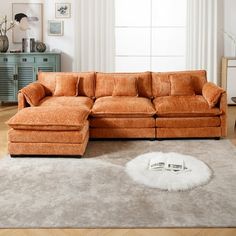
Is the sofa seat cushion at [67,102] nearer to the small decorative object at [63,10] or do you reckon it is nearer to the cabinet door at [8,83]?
the cabinet door at [8,83]

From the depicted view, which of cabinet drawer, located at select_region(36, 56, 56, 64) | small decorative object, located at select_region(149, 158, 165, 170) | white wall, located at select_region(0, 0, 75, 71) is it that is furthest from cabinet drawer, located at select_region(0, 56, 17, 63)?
small decorative object, located at select_region(149, 158, 165, 170)

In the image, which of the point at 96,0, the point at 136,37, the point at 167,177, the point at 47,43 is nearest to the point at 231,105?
the point at 136,37

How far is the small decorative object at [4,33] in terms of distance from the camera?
7.19m

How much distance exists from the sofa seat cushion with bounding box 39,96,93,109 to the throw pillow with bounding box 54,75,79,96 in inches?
5.4

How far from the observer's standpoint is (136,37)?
7.73m

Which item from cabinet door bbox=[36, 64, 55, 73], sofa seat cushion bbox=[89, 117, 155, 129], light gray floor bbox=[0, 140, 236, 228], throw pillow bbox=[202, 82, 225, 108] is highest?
cabinet door bbox=[36, 64, 55, 73]

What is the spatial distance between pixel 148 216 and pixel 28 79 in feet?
16.4

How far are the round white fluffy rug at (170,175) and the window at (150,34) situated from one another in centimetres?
403

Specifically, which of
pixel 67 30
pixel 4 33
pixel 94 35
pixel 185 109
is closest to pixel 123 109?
pixel 185 109

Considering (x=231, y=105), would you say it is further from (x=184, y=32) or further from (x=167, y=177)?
(x=167, y=177)

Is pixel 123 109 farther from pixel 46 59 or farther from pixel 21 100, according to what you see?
pixel 46 59

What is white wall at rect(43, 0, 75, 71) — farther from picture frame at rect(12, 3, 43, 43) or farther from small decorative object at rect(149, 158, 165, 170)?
small decorative object at rect(149, 158, 165, 170)

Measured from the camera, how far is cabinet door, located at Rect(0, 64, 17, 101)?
7.16 m

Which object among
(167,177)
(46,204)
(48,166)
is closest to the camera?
(46,204)
